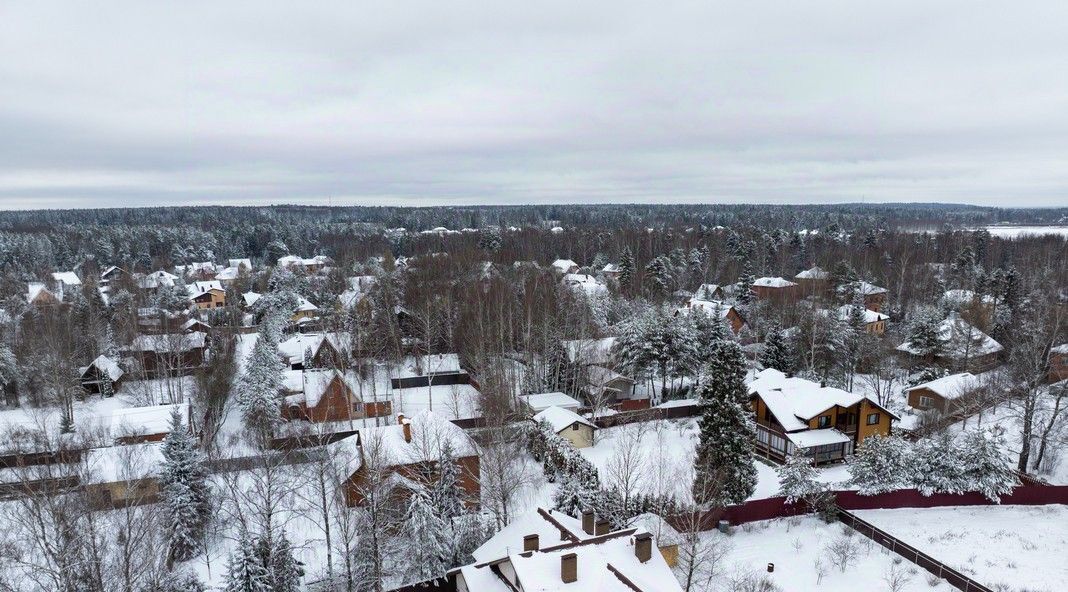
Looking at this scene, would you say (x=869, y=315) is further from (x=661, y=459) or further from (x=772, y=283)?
(x=661, y=459)

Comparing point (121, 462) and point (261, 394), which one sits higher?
point (261, 394)

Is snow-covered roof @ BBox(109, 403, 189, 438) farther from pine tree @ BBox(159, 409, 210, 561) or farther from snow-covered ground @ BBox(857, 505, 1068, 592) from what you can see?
snow-covered ground @ BBox(857, 505, 1068, 592)

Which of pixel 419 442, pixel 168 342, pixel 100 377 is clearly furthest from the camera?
pixel 168 342

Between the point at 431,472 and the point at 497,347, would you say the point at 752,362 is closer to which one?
the point at 497,347

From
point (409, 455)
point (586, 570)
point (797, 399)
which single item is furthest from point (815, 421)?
point (409, 455)

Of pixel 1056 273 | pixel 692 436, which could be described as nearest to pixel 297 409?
pixel 692 436

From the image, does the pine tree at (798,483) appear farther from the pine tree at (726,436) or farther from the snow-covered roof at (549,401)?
the snow-covered roof at (549,401)

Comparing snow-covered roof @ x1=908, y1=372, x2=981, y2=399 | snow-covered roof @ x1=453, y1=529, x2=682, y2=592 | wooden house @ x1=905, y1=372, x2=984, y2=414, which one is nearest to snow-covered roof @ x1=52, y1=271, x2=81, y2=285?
snow-covered roof @ x1=453, y1=529, x2=682, y2=592
